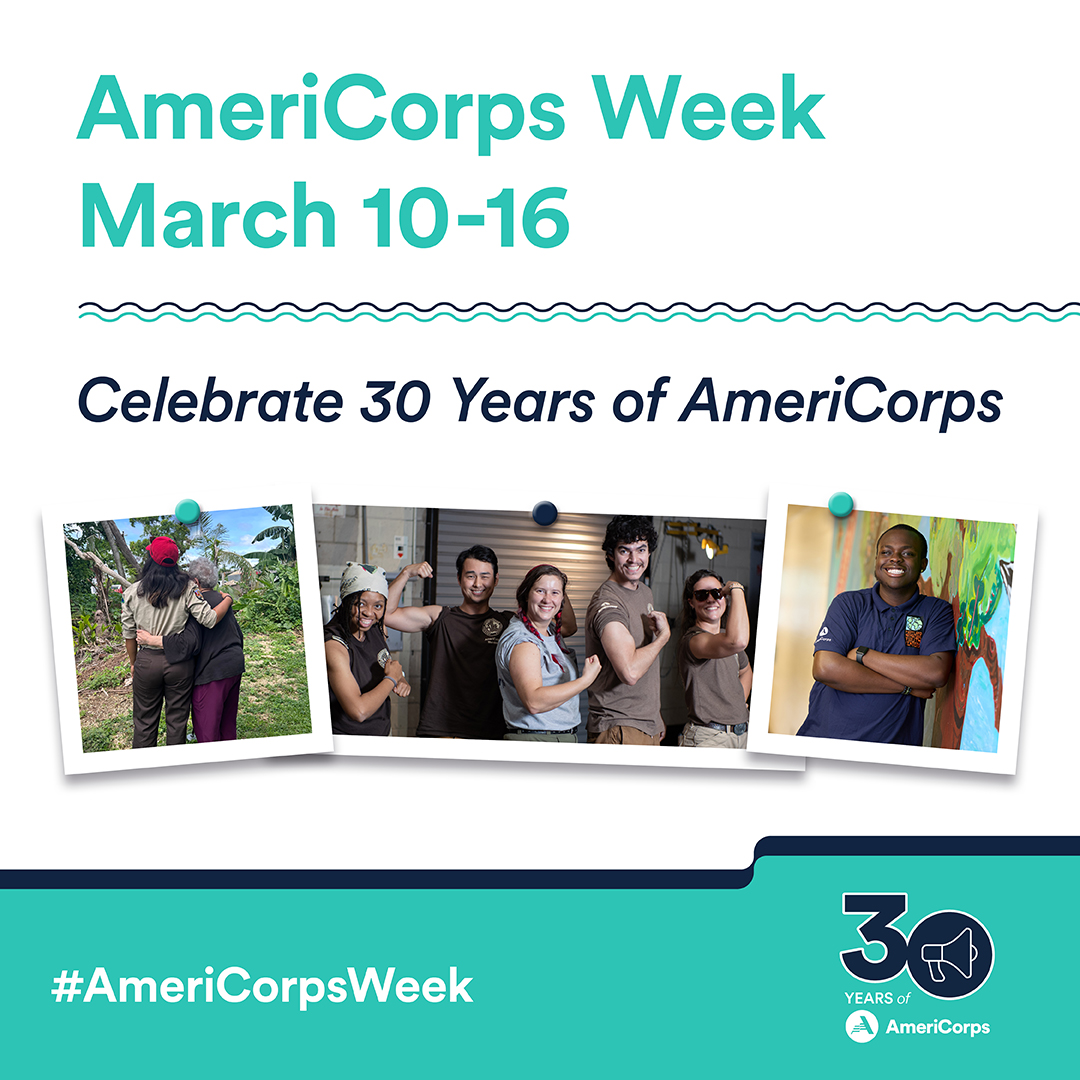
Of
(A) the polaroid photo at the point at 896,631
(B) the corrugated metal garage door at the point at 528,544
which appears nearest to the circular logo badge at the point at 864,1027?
(A) the polaroid photo at the point at 896,631

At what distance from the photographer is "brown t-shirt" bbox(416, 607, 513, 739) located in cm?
216

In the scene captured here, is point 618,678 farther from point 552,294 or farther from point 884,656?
point 552,294

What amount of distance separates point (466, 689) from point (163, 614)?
0.66 metres

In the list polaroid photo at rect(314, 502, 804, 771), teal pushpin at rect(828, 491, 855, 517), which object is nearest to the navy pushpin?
polaroid photo at rect(314, 502, 804, 771)

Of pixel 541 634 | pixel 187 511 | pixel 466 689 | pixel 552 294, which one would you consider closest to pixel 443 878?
pixel 466 689

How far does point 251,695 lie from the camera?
2.12 metres

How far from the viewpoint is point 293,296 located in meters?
2.19

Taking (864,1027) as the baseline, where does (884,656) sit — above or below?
above

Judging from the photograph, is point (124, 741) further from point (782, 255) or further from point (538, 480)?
point (782, 255)

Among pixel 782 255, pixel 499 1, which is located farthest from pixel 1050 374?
pixel 499 1

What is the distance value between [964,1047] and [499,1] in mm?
2483

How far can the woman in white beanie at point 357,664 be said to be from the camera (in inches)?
84.9

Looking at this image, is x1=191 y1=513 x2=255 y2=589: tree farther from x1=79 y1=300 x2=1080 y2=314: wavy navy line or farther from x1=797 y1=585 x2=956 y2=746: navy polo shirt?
x1=797 y1=585 x2=956 y2=746: navy polo shirt

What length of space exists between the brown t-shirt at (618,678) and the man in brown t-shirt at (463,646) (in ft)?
0.63
